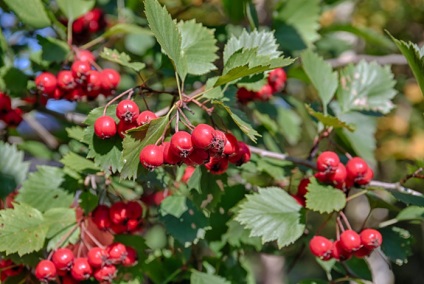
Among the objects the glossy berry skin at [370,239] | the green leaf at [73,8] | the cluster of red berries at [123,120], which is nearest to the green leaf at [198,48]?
the cluster of red berries at [123,120]

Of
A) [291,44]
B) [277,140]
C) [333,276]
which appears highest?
[291,44]

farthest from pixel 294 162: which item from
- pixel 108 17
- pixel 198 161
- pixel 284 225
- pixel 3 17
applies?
pixel 3 17

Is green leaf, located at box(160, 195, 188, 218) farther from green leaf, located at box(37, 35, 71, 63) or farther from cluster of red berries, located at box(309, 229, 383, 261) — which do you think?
green leaf, located at box(37, 35, 71, 63)

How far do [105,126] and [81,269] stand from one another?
454 millimetres

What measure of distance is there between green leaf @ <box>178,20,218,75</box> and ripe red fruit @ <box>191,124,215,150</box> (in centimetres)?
47

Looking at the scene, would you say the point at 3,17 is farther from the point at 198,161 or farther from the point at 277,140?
the point at 198,161

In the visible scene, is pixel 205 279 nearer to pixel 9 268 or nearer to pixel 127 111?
pixel 9 268

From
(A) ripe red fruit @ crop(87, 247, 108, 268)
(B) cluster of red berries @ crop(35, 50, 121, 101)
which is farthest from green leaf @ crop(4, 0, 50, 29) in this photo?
(A) ripe red fruit @ crop(87, 247, 108, 268)

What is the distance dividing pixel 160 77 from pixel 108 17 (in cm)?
49

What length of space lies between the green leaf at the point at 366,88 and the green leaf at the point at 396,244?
0.48m

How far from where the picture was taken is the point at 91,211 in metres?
1.67

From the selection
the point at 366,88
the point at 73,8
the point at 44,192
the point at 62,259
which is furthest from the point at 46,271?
the point at 366,88

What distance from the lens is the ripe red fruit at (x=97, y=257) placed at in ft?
5.02

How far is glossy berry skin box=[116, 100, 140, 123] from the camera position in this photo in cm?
130
